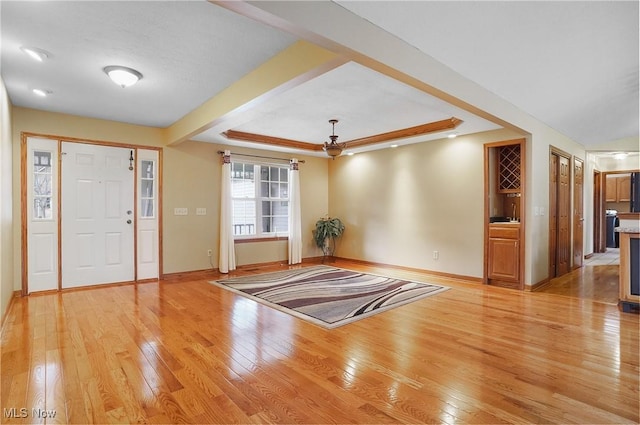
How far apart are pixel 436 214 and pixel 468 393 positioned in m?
4.14

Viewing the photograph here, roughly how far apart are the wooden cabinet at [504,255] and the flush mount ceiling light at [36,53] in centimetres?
578

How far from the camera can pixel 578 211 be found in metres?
6.75

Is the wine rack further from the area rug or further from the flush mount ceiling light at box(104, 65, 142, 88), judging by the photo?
the flush mount ceiling light at box(104, 65, 142, 88)

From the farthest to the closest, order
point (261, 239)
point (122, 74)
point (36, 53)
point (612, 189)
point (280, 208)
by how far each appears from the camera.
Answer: point (612, 189)
point (280, 208)
point (261, 239)
point (122, 74)
point (36, 53)

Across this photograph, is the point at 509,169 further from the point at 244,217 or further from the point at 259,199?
the point at 244,217

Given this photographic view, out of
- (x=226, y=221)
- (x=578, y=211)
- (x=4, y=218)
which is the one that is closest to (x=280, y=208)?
(x=226, y=221)

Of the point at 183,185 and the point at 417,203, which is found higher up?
the point at 183,185

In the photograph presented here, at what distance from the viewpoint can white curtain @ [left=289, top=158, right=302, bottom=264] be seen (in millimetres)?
7184

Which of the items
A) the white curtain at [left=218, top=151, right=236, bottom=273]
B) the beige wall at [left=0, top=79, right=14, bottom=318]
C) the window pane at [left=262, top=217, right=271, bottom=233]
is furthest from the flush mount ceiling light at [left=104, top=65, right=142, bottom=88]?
the window pane at [left=262, top=217, right=271, bottom=233]

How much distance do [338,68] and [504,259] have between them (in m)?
3.87

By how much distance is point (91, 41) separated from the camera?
2.73 m

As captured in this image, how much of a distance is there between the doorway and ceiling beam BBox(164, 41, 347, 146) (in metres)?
4.58

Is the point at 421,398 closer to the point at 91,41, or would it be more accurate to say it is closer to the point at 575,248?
the point at 91,41

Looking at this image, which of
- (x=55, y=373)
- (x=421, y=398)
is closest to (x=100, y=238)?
(x=55, y=373)
